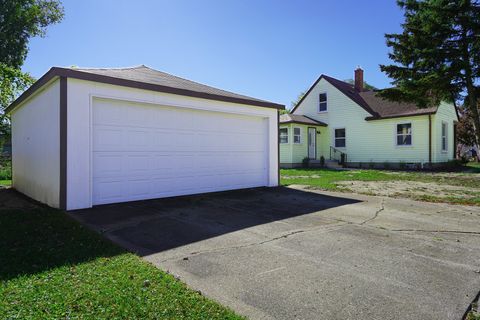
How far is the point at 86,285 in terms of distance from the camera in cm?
304

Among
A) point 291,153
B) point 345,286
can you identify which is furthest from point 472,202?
point 291,153

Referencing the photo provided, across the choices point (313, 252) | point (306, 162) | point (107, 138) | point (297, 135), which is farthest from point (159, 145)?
point (306, 162)

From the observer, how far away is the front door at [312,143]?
2212 cm

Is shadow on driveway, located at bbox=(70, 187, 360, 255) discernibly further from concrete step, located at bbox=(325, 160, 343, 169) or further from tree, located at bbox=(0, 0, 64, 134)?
tree, located at bbox=(0, 0, 64, 134)

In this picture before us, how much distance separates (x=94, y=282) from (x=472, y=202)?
876cm

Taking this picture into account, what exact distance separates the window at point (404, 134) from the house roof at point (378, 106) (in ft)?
2.71

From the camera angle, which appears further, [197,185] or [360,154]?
[360,154]

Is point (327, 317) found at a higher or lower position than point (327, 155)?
lower

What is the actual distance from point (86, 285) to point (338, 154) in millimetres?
21061

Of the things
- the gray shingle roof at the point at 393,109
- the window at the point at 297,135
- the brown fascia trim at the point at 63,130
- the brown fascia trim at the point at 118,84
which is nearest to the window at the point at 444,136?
the gray shingle roof at the point at 393,109

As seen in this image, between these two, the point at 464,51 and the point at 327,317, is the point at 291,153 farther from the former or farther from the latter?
the point at 327,317

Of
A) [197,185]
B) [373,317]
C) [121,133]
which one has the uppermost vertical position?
[121,133]

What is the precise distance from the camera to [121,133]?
24.3 ft

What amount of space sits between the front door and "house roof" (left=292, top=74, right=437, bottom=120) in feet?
11.3
